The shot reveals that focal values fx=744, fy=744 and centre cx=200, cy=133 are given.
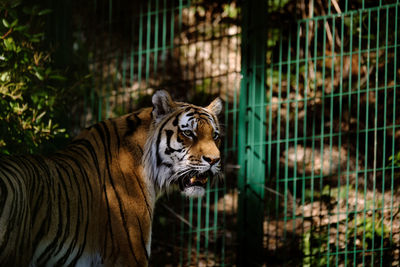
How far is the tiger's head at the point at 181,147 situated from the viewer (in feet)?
16.4

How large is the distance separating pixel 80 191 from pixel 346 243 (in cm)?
271

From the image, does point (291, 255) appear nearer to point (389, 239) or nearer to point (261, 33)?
point (389, 239)

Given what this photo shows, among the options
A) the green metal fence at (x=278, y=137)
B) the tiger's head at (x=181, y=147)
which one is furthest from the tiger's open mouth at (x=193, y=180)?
the green metal fence at (x=278, y=137)

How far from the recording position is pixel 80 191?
4.75 meters

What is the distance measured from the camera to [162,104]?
5.19 m

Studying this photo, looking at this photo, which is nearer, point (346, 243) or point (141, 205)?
point (141, 205)

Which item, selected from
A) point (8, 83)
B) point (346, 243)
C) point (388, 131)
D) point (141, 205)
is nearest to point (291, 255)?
point (346, 243)

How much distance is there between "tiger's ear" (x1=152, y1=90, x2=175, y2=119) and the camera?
515 centimetres

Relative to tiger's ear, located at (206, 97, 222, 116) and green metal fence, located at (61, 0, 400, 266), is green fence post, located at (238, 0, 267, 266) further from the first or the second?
tiger's ear, located at (206, 97, 222, 116)

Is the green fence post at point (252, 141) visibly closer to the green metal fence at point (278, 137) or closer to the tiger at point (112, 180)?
the green metal fence at point (278, 137)

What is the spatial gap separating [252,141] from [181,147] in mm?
1552

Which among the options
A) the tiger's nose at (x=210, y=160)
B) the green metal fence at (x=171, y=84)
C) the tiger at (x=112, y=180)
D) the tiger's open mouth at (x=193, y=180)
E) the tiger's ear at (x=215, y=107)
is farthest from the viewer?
the green metal fence at (x=171, y=84)

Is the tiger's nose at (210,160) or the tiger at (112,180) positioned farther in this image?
the tiger's nose at (210,160)

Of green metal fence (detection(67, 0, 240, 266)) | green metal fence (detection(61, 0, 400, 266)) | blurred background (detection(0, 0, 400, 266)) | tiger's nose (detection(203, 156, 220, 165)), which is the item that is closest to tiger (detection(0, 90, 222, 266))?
tiger's nose (detection(203, 156, 220, 165))
